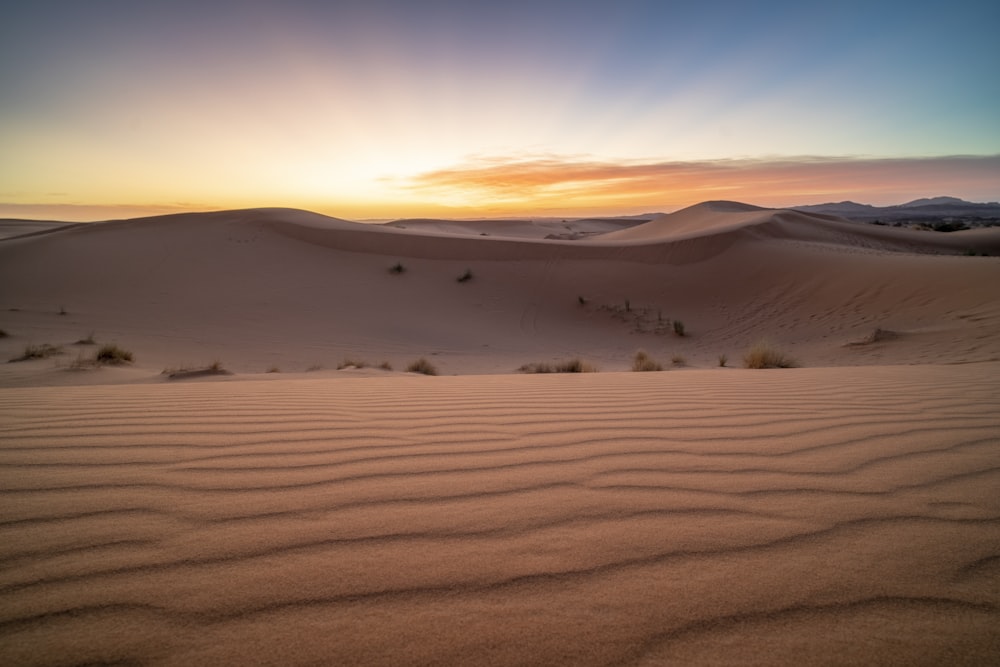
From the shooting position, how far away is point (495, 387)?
14.9 ft

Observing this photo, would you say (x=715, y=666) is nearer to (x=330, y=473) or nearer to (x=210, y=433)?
(x=330, y=473)

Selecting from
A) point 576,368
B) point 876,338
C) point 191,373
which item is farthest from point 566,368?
point 876,338

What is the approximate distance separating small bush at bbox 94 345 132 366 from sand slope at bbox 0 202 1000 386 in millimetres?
522

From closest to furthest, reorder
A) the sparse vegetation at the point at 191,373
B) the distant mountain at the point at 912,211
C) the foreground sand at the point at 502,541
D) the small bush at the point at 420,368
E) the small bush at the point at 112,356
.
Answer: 1. the foreground sand at the point at 502,541
2. the sparse vegetation at the point at 191,373
3. the small bush at the point at 112,356
4. the small bush at the point at 420,368
5. the distant mountain at the point at 912,211

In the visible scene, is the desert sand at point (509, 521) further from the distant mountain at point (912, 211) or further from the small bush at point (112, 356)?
the distant mountain at point (912, 211)

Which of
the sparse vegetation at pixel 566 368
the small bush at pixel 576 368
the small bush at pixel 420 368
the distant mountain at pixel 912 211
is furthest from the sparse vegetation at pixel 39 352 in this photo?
the distant mountain at pixel 912 211

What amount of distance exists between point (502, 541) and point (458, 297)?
16637mm

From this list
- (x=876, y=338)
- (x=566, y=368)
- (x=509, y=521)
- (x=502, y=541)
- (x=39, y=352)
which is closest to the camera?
(x=502, y=541)

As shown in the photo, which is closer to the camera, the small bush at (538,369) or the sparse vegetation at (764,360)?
the sparse vegetation at (764,360)

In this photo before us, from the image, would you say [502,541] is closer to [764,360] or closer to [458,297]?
[764,360]

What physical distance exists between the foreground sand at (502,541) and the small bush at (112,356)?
5.25m

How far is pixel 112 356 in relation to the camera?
7582 mm

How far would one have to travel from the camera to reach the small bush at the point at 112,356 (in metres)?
7.43

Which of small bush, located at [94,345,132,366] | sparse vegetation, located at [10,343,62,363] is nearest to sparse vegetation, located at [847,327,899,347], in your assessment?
small bush, located at [94,345,132,366]
